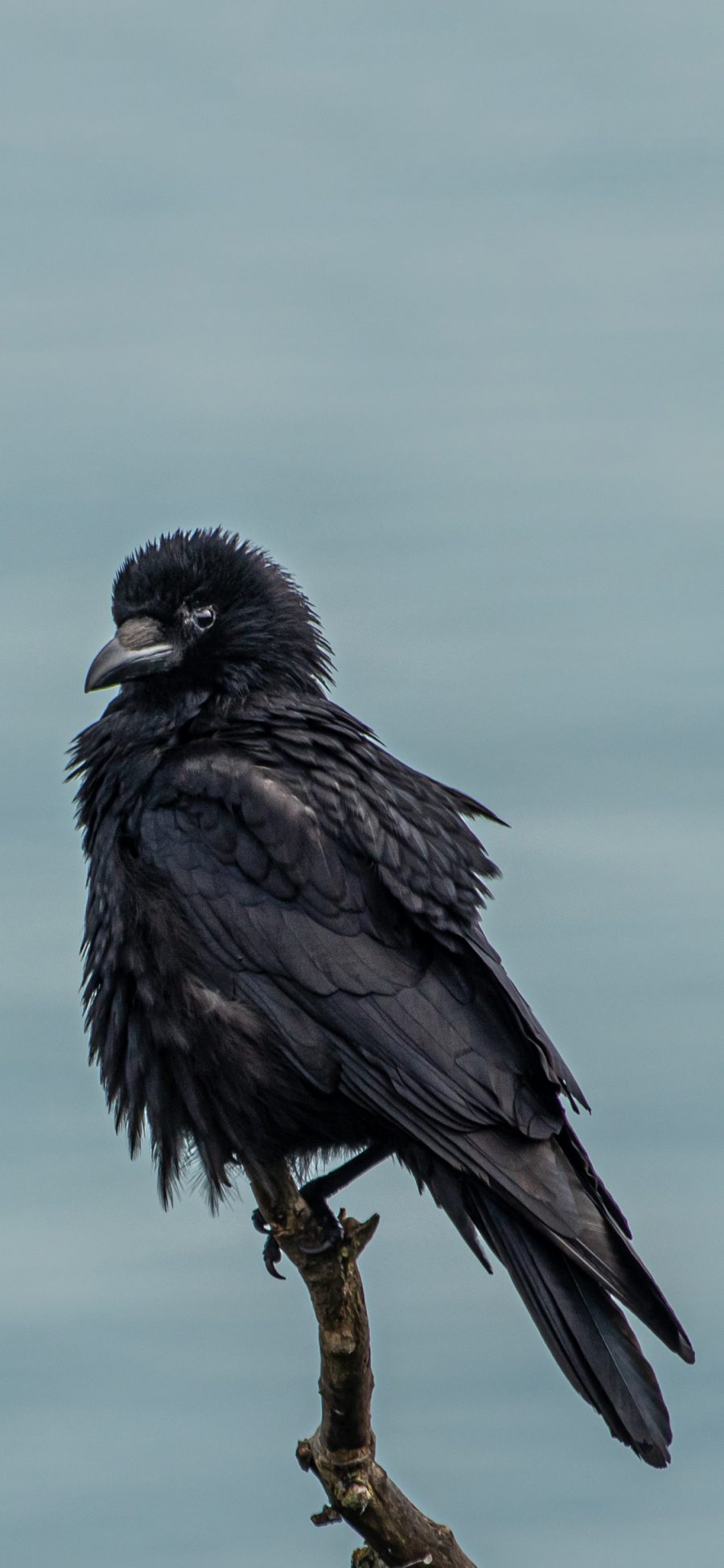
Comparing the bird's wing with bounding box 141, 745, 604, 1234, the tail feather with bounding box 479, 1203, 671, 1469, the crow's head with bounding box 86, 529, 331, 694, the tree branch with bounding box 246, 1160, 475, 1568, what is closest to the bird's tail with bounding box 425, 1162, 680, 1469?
the tail feather with bounding box 479, 1203, 671, 1469

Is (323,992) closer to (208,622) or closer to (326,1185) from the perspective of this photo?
A: (326,1185)

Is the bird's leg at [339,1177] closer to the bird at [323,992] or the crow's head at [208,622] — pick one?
the bird at [323,992]

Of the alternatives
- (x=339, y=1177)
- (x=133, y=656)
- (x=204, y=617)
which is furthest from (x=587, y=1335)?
(x=204, y=617)

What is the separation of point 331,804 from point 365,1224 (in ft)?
4.52

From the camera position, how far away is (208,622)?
7852mm

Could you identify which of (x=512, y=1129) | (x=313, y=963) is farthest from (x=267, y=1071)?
(x=512, y=1129)

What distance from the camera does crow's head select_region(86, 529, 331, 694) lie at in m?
7.70

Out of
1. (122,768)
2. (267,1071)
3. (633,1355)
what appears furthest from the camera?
(122,768)

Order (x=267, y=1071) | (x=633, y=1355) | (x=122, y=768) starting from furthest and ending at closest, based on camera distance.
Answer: (x=122, y=768)
(x=267, y=1071)
(x=633, y=1355)

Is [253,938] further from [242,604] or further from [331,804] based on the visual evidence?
[242,604]

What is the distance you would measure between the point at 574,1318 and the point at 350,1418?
754mm

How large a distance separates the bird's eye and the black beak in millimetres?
133

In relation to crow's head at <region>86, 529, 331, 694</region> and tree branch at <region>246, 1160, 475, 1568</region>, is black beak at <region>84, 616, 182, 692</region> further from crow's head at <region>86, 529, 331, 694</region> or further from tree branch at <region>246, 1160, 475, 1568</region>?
tree branch at <region>246, 1160, 475, 1568</region>

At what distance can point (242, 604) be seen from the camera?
25.9 feet
